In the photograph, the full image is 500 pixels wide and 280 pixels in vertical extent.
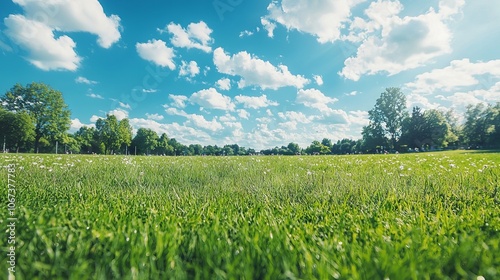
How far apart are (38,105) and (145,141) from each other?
49891 mm

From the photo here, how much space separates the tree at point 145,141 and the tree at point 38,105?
155ft

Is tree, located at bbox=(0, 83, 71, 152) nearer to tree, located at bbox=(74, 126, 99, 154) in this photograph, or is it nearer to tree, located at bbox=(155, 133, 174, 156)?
tree, located at bbox=(74, 126, 99, 154)

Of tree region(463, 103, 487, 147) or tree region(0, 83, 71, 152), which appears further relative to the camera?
tree region(463, 103, 487, 147)

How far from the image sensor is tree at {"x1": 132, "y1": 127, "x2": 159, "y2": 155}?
108 metres

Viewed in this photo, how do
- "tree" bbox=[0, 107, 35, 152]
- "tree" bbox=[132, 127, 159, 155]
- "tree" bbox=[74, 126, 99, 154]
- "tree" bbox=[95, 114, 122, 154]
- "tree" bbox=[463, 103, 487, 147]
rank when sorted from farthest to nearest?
1. "tree" bbox=[132, 127, 159, 155]
2. "tree" bbox=[74, 126, 99, 154]
3. "tree" bbox=[95, 114, 122, 154]
4. "tree" bbox=[463, 103, 487, 147]
5. "tree" bbox=[0, 107, 35, 152]

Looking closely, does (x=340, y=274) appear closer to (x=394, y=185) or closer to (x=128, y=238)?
(x=128, y=238)

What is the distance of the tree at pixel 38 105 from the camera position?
58.6 meters

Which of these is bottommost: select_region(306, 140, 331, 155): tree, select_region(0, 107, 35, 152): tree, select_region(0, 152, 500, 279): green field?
select_region(0, 152, 500, 279): green field

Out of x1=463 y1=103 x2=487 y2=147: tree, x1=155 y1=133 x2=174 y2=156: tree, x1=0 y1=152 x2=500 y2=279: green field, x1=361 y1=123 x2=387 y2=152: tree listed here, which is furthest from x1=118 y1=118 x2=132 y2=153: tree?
x1=463 y1=103 x2=487 y2=147: tree

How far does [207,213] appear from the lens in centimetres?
298

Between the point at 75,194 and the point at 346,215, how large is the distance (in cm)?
389

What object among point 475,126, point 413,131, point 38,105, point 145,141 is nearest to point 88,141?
point 145,141

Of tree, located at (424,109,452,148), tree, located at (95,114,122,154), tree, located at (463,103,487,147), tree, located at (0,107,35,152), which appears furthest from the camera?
tree, located at (95,114,122,154)

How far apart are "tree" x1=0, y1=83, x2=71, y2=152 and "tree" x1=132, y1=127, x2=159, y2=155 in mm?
47392
